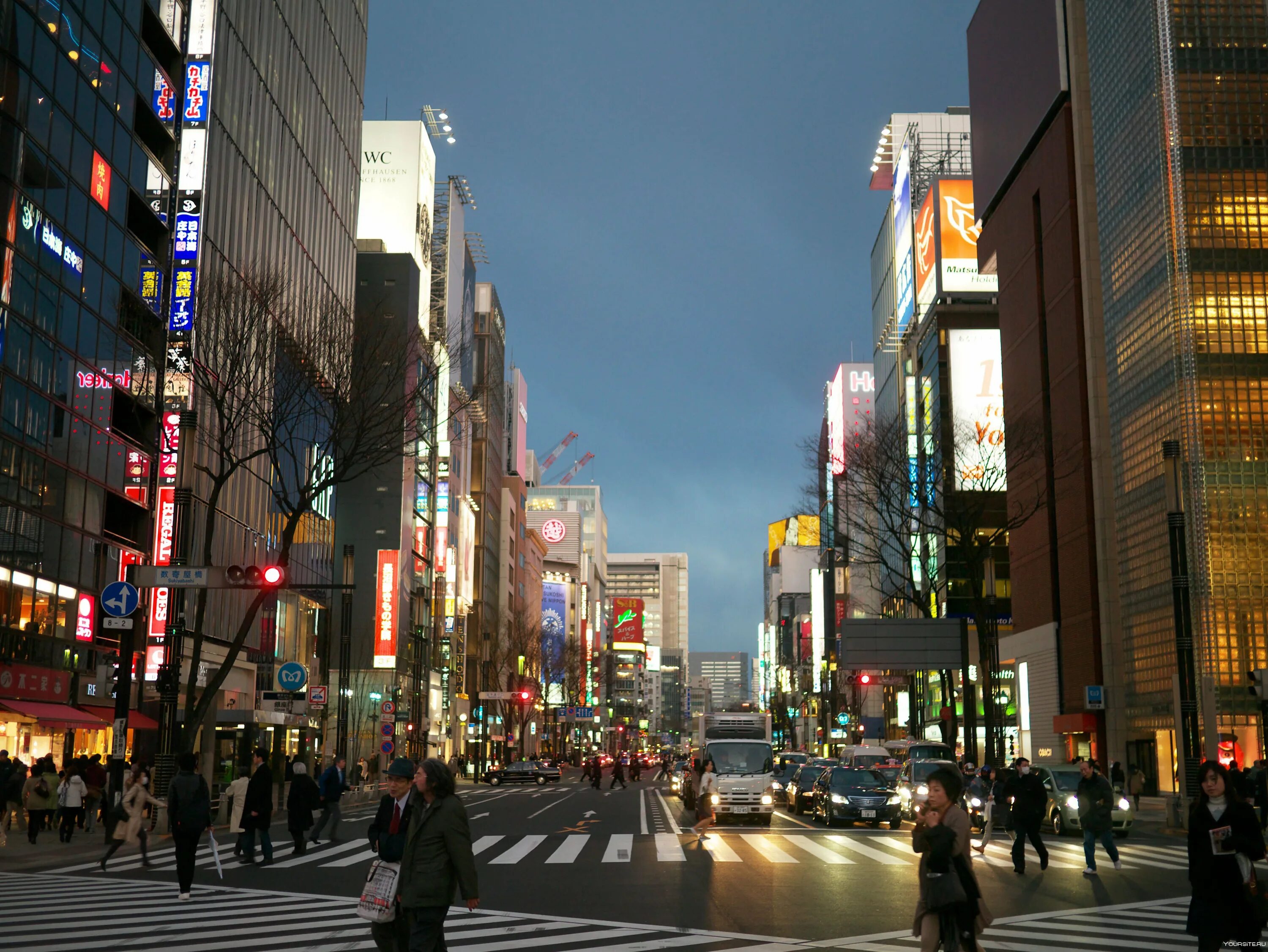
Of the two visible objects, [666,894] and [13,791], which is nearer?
[666,894]

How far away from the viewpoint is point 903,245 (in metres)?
94.8

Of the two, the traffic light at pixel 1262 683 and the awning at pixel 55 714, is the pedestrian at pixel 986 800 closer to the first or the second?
the traffic light at pixel 1262 683

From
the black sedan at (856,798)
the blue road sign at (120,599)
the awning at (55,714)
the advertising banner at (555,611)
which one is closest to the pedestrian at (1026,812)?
the black sedan at (856,798)

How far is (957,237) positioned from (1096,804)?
6843 cm

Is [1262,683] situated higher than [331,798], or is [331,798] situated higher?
[1262,683]

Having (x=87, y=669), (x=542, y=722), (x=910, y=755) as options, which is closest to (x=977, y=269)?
(x=910, y=755)

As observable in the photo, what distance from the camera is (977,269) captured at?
7788 centimetres

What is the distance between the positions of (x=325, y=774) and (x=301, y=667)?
41.1ft

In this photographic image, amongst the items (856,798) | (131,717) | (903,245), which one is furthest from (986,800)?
(903,245)

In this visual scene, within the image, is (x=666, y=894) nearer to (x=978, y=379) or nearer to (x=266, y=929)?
(x=266, y=929)

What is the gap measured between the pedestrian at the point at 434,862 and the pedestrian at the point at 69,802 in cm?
2104

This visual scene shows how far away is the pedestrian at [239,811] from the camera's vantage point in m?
21.9

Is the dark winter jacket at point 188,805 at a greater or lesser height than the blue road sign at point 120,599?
lesser

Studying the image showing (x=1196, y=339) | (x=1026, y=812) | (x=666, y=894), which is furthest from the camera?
(x=1196, y=339)
